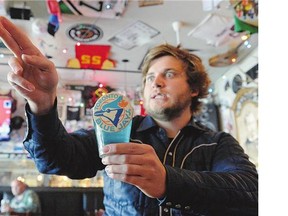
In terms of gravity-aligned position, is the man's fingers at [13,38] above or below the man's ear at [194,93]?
above

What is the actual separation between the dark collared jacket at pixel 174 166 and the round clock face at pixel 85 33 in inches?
73.8

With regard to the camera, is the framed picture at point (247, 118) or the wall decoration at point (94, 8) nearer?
the wall decoration at point (94, 8)

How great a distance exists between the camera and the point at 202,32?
2.93m

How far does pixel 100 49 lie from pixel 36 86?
2498 mm

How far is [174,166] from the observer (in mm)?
1027

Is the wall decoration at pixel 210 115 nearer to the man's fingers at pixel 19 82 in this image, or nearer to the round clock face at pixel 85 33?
the round clock face at pixel 85 33

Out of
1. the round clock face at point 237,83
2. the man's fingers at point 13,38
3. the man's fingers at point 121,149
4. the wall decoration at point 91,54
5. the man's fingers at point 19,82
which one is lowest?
the man's fingers at point 121,149

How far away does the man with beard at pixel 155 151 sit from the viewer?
69cm

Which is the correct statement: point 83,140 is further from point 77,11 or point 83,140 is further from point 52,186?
point 77,11

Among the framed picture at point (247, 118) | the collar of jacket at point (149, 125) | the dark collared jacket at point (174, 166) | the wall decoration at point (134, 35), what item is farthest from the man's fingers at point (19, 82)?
the framed picture at point (247, 118)

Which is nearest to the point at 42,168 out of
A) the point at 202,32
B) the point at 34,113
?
the point at 34,113

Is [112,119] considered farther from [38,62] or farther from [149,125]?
[149,125]

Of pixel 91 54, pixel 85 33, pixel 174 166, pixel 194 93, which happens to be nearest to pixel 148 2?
pixel 85 33
